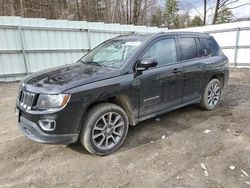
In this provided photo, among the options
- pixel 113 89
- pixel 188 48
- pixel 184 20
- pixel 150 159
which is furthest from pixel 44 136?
pixel 184 20

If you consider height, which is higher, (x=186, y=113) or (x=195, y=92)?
(x=195, y=92)

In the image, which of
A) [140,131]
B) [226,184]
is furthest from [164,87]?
[226,184]

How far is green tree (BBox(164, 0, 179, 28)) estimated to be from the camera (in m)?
39.9

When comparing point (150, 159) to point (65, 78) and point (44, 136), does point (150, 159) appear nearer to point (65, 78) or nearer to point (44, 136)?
point (44, 136)

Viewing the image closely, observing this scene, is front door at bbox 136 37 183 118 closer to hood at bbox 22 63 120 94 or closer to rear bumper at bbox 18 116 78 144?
hood at bbox 22 63 120 94

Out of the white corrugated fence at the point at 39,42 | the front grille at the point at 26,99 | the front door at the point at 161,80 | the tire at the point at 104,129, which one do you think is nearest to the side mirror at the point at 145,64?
the front door at the point at 161,80

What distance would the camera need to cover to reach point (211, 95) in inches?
198

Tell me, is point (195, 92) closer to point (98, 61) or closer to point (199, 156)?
→ point (199, 156)

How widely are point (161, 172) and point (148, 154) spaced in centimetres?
46

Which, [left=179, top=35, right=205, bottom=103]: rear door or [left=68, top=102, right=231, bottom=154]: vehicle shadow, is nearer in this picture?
[left=68, top=102, right=231, bottom=154]: vehicle shadow

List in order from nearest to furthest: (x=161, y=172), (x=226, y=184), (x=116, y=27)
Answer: (x=226, y=184) → (x=161, y=172) → (x=116, y=27)

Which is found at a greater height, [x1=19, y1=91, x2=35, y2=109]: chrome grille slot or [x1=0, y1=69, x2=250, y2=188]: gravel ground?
[x1=19, y1=91, x2=35, y2=109]: chrome grille slot

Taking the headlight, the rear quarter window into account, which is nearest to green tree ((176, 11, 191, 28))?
the rear quarter window

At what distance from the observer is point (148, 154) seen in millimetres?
3232
